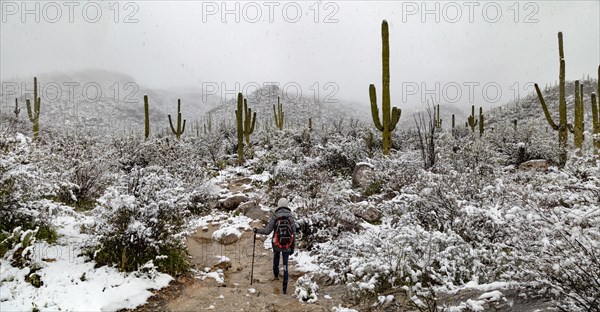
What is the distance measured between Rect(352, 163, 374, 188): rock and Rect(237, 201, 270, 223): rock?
10.2 ft

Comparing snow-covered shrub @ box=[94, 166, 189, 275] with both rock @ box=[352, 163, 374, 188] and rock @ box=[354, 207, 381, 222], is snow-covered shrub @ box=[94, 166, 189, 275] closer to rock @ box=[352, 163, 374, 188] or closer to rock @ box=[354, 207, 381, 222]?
rock @ box=[354, 207, 381, 222]

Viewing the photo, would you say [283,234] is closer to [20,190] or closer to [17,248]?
[17,248]

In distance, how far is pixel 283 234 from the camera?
20.9 ft

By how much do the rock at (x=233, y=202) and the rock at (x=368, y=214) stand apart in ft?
13.0

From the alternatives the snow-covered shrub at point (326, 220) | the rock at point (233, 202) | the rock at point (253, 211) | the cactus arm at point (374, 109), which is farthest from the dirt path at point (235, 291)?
the cactus arm at point (374, 109)

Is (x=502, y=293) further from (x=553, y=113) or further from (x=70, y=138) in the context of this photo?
(x=553, y=113)

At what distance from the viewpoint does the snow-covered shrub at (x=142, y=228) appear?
557 cm

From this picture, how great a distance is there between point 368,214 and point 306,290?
3650mm

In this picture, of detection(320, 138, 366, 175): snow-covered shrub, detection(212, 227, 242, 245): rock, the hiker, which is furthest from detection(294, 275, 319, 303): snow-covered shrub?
Result: detection(320, 138, 366, 175): snow-covered shrub

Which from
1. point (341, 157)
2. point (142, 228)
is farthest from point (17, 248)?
point (341, 157)

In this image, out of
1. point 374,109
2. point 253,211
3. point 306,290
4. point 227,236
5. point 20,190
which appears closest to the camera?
point 20,190

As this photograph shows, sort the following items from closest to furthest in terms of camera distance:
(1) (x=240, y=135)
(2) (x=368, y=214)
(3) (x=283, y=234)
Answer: (3) (x=283, y=234)
(2) (x=368, y=214)
(1) (x=240, y=135)

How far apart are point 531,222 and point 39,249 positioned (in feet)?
21.4

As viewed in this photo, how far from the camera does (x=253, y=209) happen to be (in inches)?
403
